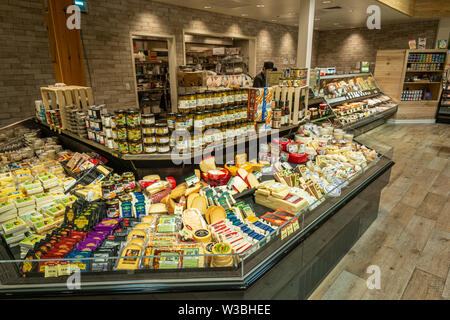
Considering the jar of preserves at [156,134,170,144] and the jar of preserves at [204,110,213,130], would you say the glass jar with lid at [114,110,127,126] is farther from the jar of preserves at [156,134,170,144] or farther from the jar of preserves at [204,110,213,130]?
the jar of preserves at [204,110,213,130]

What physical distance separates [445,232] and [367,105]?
5.29m

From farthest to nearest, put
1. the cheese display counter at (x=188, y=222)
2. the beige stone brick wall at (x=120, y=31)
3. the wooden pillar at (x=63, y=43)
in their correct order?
the beige stone brick wall at (x=120, y=31) < the wooden pillar at (x=63, y=43) < the cheese display counter at (x=188, y=222)

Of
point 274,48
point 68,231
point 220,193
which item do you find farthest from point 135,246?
point 274,48

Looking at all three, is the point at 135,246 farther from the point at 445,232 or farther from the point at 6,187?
the point at 445,232

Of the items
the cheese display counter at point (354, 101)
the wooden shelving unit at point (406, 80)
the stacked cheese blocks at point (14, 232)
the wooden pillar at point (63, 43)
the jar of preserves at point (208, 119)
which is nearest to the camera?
the stacked cheese blocks at point (14, 232)

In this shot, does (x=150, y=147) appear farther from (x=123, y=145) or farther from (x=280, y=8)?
(x=280, y=8)

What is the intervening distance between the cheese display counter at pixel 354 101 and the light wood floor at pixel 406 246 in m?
1.62

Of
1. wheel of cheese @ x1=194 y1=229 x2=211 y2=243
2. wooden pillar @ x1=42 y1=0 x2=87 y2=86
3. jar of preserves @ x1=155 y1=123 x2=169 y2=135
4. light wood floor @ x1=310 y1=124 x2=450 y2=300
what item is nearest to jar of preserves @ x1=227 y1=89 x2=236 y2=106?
jar of preserves @ x1=155 y1=123 x2=169 y2=135

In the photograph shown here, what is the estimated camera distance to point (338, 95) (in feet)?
22.1

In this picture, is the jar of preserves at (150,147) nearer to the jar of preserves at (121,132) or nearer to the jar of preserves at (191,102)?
the jar of preserves at (121,132)

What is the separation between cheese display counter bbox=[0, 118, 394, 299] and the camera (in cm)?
153

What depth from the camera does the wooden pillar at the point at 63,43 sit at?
13.7ft

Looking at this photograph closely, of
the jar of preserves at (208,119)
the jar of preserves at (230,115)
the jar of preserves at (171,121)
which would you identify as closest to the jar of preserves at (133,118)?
the jar of preserves at (171,121)

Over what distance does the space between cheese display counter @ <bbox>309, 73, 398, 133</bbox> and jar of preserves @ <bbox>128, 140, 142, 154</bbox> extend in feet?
11.4
